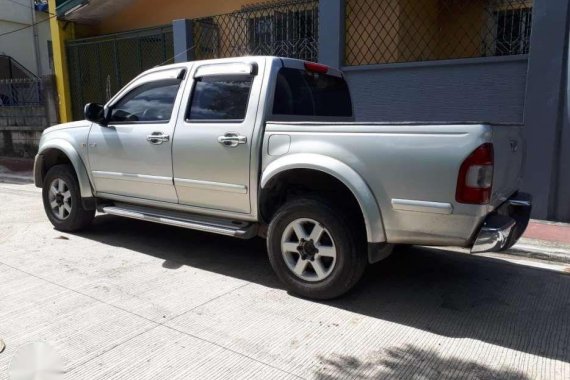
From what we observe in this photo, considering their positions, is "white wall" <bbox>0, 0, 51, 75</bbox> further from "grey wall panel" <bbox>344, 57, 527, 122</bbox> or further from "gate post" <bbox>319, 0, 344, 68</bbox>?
"grey wall panel" <bbox>344, 57, 527, 122</bbox>

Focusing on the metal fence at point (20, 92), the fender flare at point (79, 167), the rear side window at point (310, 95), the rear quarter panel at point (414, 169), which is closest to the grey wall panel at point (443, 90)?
the rear side window at point (310, 95)

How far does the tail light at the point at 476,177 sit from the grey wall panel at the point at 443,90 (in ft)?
12.5

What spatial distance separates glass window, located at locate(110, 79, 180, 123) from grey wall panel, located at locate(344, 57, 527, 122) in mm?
3698

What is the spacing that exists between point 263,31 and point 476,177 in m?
7.01

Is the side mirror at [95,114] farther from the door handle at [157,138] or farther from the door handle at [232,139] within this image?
the door handle at [232,139]

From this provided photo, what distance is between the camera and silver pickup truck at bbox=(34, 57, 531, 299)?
3385mm

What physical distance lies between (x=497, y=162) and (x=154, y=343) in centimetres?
265

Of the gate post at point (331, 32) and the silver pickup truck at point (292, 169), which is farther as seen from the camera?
the gate post at point (331, 32)

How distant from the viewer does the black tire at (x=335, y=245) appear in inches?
148

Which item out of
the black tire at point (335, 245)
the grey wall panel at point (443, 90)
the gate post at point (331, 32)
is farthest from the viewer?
the gate post at point (331, 32)

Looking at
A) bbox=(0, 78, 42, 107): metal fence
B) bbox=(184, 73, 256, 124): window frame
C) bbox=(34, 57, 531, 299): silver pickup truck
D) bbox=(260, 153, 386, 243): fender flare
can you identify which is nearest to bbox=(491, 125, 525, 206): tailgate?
bbox=(34, 57, 531, 299): silver pickup truck

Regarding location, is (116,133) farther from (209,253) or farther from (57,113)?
(57,113)

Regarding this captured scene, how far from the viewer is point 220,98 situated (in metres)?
4.59

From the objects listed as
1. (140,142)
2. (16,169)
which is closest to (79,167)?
(140,142)
